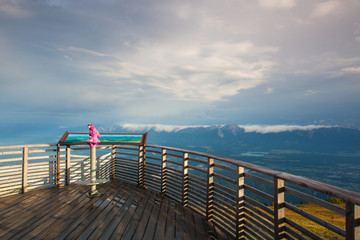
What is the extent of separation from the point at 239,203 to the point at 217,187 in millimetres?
944

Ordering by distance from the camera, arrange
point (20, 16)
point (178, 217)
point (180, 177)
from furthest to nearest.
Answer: point (20, 16), point (180, 177), point (178, 217)

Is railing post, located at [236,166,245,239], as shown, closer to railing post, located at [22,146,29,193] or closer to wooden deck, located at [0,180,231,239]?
wooden deck, located at [0,180,231,239]

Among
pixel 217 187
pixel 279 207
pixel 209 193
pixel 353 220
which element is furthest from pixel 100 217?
pixel 353 220

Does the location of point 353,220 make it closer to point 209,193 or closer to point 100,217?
point 209,193

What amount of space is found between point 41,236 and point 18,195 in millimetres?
3762

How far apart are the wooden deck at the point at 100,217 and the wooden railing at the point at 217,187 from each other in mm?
426

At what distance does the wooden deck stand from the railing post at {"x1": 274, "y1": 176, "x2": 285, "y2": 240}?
58.2 inches

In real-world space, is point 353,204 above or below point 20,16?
below

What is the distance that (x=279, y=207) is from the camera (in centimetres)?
279

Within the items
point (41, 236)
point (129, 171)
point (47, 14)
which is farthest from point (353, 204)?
point (47, 14)

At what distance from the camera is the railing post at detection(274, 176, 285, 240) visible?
2.78 m

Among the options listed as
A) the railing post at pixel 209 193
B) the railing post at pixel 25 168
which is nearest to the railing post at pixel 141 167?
the railing post at pixel 209 193

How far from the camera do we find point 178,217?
15.8 feet

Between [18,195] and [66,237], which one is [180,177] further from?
[18,195]
